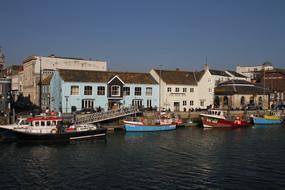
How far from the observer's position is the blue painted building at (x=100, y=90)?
2317 inches

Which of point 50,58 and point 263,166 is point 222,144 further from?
point 50,58

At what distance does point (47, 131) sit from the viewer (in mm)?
40625

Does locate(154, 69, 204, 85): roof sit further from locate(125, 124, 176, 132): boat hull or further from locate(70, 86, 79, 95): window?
locate(70, 86, 79, 95): window

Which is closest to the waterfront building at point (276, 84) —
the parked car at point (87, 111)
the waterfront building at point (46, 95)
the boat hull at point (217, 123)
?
the boat hull at point (217, 123)

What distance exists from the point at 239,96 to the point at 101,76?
107 ft

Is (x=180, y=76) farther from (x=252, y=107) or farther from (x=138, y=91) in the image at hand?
(x=252, y=107)

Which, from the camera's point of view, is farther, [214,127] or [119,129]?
[214,127]

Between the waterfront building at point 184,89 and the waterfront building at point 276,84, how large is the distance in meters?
24.3

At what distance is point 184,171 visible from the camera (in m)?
27.4

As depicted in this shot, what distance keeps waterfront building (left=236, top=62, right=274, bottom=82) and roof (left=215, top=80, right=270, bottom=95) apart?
2925 centimetres

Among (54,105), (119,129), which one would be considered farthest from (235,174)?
(54,105)

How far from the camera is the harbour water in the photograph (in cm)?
2418

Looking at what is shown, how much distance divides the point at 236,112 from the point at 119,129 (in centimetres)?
2804

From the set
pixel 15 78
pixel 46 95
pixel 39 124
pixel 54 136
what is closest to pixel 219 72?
pixel 46 95
